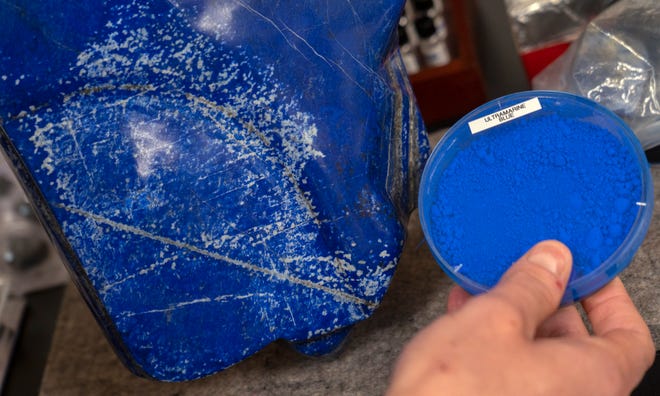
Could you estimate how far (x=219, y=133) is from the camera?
2.80ft

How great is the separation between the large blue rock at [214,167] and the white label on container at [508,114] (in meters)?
0.11

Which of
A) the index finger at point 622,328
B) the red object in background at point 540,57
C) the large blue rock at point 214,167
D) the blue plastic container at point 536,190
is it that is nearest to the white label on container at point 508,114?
the blue plastic container at point 536,190

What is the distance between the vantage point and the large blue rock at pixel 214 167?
0.83m

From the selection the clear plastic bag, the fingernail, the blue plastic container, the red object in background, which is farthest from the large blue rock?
the red object in background

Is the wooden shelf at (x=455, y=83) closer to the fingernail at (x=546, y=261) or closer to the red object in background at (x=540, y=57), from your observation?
the red object in background at (x=540, y=57)

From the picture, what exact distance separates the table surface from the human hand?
34 cm

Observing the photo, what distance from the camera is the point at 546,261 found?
0.69 m

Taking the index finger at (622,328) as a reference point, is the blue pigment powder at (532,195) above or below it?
above

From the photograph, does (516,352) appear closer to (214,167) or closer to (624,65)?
(214,167)

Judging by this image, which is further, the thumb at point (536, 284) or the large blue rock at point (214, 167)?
the large blue rock at point (214, 167)

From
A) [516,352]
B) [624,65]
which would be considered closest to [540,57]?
[624,65]

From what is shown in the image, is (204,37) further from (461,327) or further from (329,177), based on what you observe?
(461,327)

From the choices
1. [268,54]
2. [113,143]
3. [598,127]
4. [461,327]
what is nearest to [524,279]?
[461,327]

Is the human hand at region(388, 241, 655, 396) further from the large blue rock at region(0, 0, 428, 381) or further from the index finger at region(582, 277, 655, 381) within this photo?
the large blue rock at region(0, 0, 428, 381)
